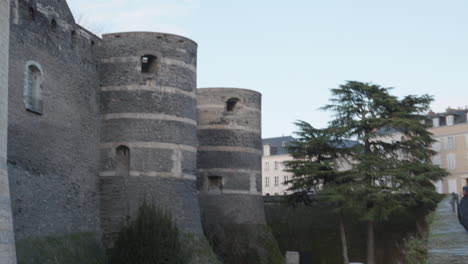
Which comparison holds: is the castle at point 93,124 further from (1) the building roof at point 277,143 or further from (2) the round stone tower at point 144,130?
(1) the building roof at point 277,143

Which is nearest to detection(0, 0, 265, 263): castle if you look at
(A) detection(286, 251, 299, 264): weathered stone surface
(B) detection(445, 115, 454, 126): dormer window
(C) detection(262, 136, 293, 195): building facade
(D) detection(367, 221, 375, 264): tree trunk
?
(A) detection(286, 251, 299, 264): weathered stone surface

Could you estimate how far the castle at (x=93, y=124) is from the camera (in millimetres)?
18406

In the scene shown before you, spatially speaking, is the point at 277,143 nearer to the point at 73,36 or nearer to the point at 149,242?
the point at 73,36

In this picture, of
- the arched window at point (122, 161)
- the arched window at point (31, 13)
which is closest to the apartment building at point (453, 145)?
the arched window at point (122, 161)

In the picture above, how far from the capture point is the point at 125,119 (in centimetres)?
2278

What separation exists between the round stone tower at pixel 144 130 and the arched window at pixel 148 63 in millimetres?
39

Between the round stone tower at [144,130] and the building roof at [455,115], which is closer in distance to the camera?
the round stone tower at [144,130]

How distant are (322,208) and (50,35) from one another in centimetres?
1812

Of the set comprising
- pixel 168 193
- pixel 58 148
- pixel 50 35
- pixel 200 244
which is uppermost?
pixel 50 35

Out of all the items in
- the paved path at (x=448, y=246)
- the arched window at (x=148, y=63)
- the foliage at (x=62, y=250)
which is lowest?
the foliage at (x=62, y=250)

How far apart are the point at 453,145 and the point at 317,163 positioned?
24.5 metres

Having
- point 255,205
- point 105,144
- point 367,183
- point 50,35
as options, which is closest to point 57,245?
point 105,144

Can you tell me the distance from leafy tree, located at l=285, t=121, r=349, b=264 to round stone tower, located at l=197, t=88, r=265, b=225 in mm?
2112

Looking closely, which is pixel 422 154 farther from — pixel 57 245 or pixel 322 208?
pixel 57 245
